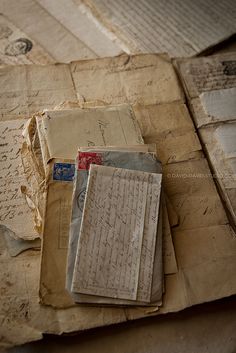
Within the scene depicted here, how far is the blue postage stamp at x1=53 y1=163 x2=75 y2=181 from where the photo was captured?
93 centimetres

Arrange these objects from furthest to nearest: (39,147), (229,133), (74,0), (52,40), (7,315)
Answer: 1. (74,0)
2. (52,40)
3. (229,133)
4. (39,147)
5. (7,315)

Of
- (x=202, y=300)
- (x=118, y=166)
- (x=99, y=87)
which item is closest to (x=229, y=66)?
(x=99, y=87)

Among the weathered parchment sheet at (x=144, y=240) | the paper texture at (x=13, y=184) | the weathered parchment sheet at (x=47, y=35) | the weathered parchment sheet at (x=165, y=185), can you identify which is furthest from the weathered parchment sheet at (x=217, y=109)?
the paper texture at (x=13, y=184)

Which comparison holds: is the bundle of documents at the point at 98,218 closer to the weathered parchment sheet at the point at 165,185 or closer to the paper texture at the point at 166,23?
the weathered parchment sheet at the point at 165,185

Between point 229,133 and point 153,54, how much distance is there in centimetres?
34

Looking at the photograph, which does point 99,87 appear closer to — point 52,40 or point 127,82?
point 127,82

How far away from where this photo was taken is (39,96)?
3.75 ft

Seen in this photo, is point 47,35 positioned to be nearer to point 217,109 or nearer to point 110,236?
point 217,109

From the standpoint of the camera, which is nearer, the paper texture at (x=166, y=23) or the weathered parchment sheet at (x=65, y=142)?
the weathered parchment sheet at (x=65, y=142)

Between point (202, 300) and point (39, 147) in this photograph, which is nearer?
point (202, 300)

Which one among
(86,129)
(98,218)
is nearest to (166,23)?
(86,129)

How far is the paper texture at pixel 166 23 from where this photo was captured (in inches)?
54.4

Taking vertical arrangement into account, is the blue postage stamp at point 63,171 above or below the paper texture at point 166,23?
below

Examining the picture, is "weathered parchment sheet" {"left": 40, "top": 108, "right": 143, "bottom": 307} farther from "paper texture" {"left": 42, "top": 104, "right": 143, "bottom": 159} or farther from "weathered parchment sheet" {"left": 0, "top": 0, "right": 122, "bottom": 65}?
"weathered parchment sheet" {"left": 0, "top": 0, "right": 122, "bottom": 65}
